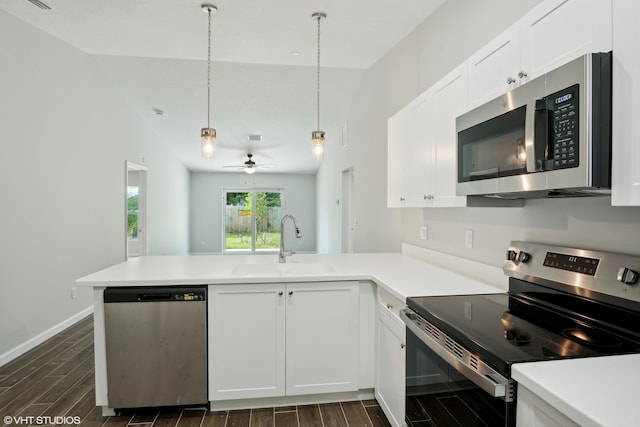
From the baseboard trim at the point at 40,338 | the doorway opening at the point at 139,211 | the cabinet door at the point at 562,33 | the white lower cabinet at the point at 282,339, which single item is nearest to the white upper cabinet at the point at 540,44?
the cabinet door at the point at 562,33

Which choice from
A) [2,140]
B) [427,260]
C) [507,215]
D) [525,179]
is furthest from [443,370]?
[2,140]

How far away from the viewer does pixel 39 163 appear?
3.37 meters

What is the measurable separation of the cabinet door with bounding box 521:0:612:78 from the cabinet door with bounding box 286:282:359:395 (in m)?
1.52

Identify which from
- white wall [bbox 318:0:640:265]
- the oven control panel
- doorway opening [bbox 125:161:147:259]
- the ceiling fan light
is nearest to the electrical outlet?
white wall [bbox 318:0:640:265]

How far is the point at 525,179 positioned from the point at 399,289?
2.80 feet

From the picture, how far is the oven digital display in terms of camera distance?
127cm

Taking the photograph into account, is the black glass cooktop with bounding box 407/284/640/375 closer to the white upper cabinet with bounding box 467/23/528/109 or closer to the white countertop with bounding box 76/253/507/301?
the white countertop with bounding box 76/253/507/301

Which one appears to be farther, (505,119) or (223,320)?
(223,320)

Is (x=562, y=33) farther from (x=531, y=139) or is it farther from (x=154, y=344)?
(x=154, y=344)

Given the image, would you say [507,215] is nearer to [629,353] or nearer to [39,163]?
[629,353]

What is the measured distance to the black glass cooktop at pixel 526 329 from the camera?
1047 mm

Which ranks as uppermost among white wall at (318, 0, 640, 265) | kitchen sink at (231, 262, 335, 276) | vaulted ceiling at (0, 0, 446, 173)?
vaulted ceiling at (0, 0, 446, 173)

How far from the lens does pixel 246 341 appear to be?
2.16 meters

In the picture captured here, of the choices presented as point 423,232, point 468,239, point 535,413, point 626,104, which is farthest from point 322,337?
point 626,104
